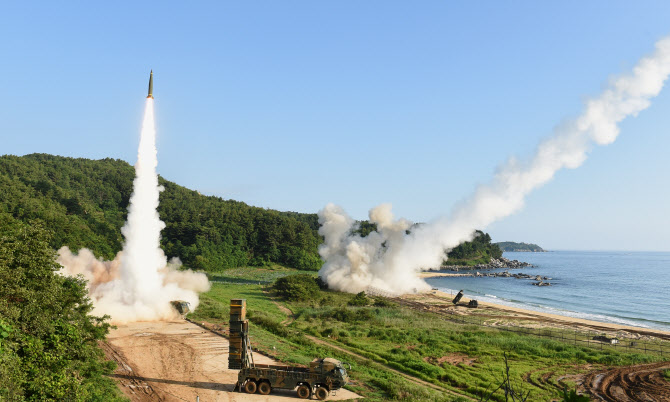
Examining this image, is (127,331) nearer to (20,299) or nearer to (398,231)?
(20,299)

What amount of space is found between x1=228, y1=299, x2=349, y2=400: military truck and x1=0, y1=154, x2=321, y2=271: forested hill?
72088 millimetres

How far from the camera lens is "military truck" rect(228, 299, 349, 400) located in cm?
2388

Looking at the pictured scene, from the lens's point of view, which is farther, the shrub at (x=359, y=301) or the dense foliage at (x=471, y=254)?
the dense foliage at (x=471, y=254)

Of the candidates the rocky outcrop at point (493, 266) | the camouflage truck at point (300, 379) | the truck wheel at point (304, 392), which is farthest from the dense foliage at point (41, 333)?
the rocky outcrop at point (493, 266)

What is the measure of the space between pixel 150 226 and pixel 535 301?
70506 millimetres

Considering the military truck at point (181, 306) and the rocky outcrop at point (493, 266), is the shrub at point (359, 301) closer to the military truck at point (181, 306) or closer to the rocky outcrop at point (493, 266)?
the military truck at point (181, 306)

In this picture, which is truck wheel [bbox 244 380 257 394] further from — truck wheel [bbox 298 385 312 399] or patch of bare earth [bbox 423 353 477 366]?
patch of bare earth [bbox 423 353 477 366]

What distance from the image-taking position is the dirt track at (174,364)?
Answer: 78.4 feet

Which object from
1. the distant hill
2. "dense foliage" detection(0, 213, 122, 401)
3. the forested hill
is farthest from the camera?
the distant hill

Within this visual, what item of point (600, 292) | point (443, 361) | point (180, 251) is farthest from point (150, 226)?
point (600, 292)

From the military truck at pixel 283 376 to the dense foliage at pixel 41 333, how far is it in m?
6.17

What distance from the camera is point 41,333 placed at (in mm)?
19438

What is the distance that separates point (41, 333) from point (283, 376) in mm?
11665

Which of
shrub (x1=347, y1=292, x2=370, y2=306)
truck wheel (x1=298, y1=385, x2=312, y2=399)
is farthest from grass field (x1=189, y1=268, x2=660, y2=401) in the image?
shrub (x1=347, y1=292, x2=370, y2=306)
